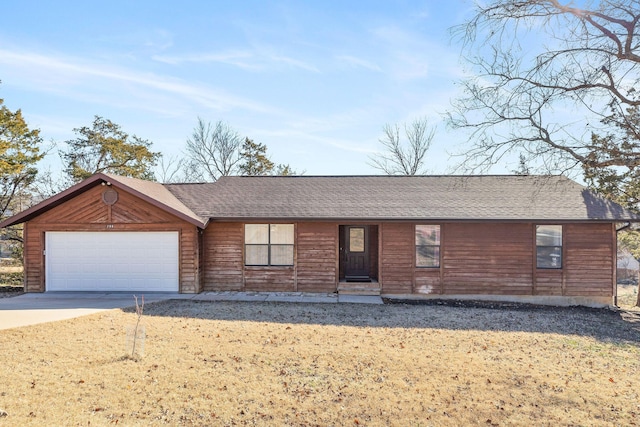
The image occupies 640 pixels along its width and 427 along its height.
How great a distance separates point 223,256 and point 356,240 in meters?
4.90

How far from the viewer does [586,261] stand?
1280 centimetres

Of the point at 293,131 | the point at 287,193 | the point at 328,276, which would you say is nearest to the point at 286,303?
the point at 328,276

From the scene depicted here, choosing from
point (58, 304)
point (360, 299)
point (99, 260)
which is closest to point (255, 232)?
point (360, 299)

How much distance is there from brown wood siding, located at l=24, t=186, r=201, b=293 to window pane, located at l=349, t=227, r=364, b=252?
5563 millimetres

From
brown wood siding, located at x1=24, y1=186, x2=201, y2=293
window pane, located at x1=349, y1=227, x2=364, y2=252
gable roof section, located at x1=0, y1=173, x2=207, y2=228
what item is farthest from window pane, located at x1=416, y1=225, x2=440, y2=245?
Answer: brown wood siding, located at x1=24, y1=186, x2=201, y2=293

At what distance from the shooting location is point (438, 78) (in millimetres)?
11977

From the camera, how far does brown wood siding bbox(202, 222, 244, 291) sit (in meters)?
13.4

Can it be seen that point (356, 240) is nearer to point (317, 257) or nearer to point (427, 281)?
point (317, 257)

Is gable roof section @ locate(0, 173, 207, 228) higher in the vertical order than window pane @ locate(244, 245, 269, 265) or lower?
higher

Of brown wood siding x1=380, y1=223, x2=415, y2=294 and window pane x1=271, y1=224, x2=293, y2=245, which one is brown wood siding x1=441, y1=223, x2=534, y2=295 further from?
window pane x1=271, y1=224, x2=293, y2=245

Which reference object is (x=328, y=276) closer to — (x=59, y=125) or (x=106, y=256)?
(x=106, y=256)

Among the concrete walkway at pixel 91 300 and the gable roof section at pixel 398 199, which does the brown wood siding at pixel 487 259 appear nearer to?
the gable roof section at pixel 398 199

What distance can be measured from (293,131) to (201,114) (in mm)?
11800

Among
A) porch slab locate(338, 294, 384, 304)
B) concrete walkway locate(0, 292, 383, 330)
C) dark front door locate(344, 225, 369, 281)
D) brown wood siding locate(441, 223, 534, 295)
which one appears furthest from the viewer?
dark front door locate(344, 225, 369, 281)
